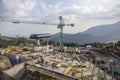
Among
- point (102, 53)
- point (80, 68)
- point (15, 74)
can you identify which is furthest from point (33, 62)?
point (102, 53)

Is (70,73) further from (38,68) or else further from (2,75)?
(2,75)

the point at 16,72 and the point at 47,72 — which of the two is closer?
the point at 47,72

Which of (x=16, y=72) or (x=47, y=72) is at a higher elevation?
(x=47, y=72)

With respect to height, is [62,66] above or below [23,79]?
above

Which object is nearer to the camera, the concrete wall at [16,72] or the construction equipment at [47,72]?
the construction equipment at [47,72]

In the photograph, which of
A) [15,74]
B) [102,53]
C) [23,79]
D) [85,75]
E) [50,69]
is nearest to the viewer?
[85,75]

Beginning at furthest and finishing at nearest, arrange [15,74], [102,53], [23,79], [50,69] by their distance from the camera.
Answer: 1. [102,53]
2. [15,74]
3. [23,79]
4. [50,69]

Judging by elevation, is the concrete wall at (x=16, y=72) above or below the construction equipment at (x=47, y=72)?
below

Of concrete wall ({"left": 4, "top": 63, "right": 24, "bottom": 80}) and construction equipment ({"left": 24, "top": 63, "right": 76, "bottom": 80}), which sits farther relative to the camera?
concrete wall ({"left": 4, "top": 63, "right": 24, "bottom": 80})

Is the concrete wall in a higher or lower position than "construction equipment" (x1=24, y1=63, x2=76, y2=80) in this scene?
lower

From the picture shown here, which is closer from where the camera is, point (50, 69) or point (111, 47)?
point (50, 69)

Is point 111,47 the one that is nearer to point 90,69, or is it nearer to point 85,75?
point 90,69
